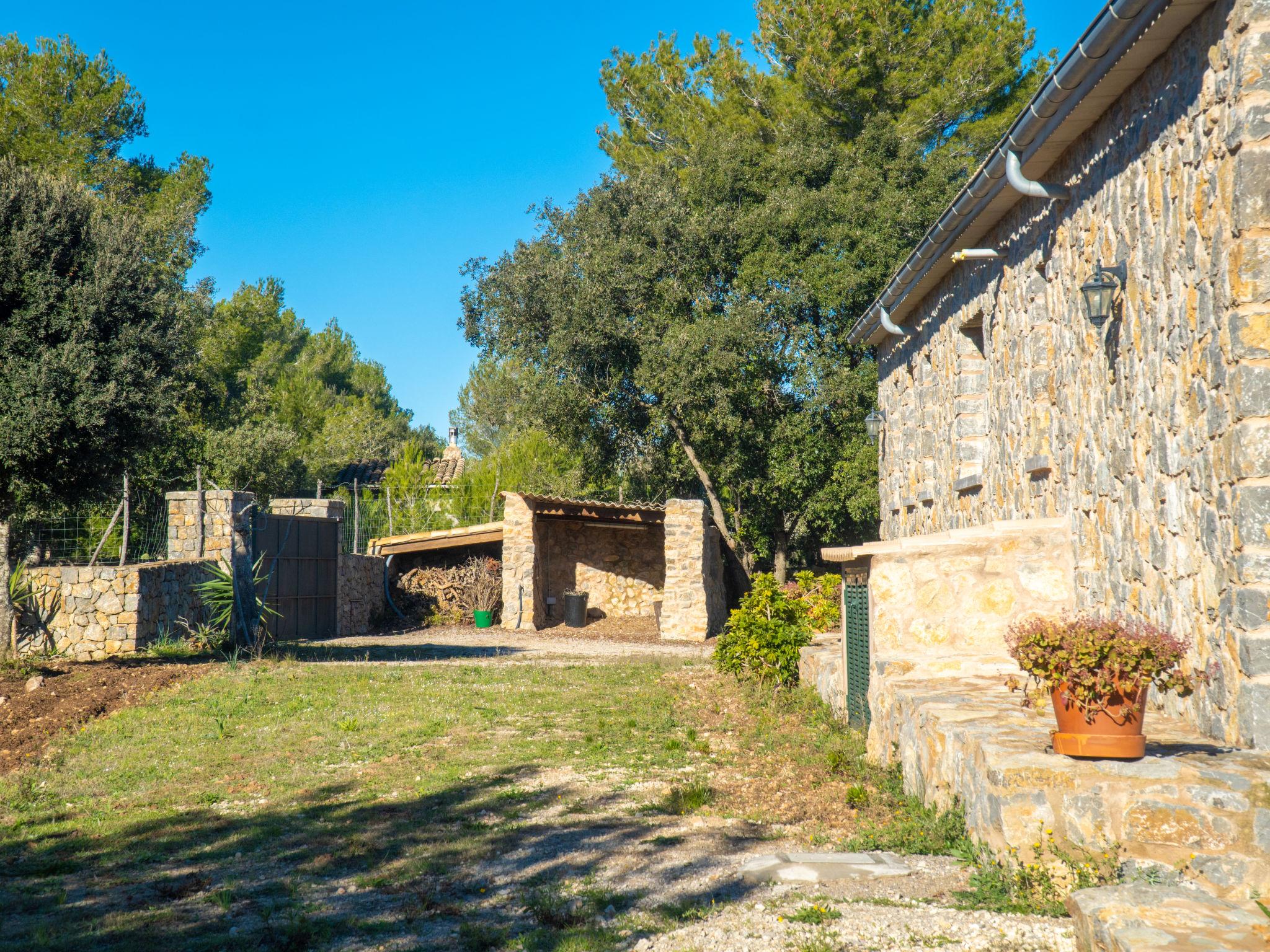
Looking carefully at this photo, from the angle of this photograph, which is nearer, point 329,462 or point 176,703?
point 176,703

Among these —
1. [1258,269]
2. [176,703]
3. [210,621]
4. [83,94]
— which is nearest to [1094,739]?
[1258,269]

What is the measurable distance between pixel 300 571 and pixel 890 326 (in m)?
11.1

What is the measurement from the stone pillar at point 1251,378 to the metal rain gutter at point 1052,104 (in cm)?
64

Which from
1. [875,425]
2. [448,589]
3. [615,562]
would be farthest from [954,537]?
[448,589]

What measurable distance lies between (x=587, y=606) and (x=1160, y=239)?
18.6 meters

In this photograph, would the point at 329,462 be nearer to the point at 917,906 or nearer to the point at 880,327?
the point at 880,327

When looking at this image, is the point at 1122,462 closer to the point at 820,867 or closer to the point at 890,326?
the point at 820,867

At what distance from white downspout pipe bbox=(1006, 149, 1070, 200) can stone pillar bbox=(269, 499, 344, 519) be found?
14.2 m

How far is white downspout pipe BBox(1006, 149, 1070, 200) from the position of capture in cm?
669

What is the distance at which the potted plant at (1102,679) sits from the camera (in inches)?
159

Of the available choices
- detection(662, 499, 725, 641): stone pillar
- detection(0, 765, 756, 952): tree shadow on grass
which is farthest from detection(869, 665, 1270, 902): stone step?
detection(662, 499, 725, 641): stone pillar

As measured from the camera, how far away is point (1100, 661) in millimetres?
4117

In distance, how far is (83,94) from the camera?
24422 mm

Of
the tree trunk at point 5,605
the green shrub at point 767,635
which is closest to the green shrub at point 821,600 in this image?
the green shrub at point 767,635
